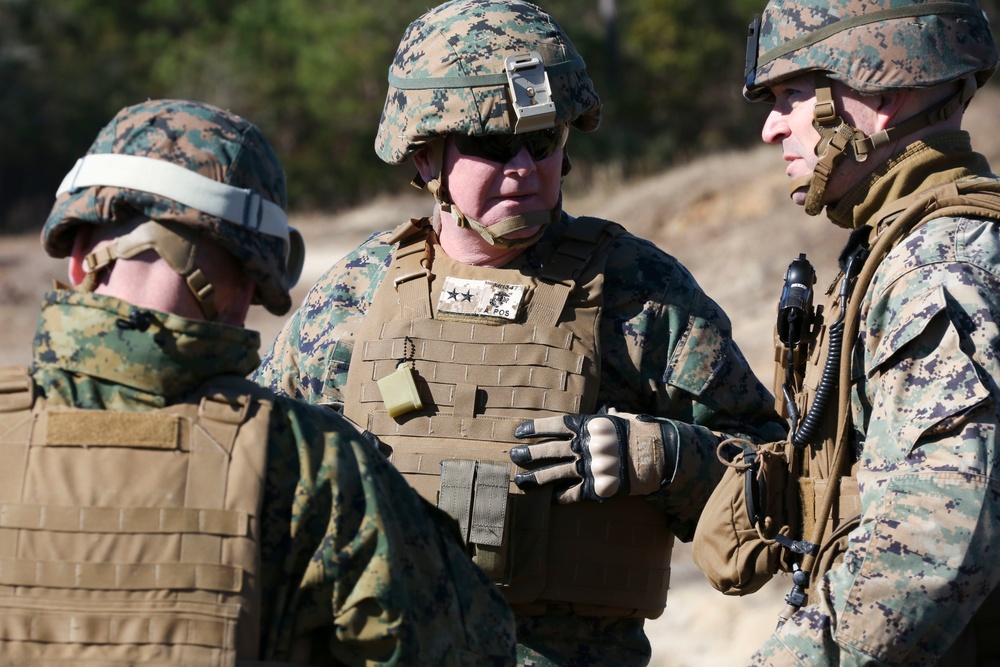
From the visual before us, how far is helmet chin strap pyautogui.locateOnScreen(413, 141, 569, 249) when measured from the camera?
413 cm

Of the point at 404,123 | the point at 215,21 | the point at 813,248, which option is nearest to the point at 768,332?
the point at 813,248

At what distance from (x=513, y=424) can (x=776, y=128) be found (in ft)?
3.49

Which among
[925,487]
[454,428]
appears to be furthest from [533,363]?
[925,487]

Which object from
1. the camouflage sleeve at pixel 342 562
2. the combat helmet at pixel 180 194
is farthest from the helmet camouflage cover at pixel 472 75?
the camouflage sleeve at pixel 342 562

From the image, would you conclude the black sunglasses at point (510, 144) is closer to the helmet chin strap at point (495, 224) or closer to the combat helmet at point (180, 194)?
the helmet chin strap at point (495, 224)

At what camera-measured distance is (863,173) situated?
3525 millimetres

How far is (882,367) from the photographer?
3150mm

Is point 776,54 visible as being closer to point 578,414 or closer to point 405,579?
point 578,414

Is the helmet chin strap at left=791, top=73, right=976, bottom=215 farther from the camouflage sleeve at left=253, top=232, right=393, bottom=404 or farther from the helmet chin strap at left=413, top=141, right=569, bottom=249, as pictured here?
the camouflage sleeve at left=253, top=232, right=393, bottom=404

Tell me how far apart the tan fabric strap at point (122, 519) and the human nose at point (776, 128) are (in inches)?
70.2

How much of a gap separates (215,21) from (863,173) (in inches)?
1619

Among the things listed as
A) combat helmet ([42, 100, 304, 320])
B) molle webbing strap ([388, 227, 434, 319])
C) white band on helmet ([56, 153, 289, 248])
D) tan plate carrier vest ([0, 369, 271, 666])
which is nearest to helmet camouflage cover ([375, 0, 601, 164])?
molle webbing strap ([388, 227, 434, 319])

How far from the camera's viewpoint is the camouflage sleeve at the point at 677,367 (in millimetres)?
4094

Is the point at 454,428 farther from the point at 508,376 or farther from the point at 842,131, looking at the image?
the point at 842,131
